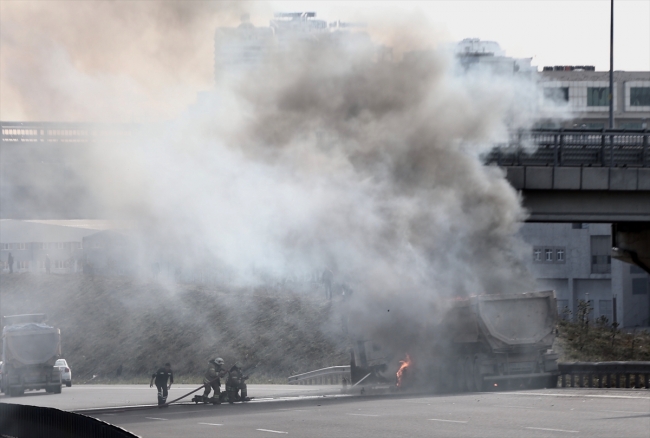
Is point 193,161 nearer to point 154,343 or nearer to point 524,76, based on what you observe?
point 524,76

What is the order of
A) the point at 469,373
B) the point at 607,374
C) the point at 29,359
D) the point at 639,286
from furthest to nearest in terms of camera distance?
the point at 639,286 → the point at 29,359 → the point at 469,373 → the point at 607,374

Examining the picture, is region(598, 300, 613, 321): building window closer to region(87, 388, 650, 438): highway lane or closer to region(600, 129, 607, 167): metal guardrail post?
region(600, 129, 607, 167): metal guardrail post

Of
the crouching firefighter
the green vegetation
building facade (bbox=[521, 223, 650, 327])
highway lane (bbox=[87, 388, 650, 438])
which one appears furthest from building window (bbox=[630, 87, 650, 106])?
the crouching firefighter

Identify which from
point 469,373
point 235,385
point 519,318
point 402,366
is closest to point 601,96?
point 402,366

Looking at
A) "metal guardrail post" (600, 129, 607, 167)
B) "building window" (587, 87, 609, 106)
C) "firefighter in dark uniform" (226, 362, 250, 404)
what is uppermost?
"building window" (587, 87, 609, 106)

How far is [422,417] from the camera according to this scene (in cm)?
2027

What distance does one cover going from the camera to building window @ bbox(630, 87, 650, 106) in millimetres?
77438

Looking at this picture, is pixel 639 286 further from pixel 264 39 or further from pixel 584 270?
pixel 264 39

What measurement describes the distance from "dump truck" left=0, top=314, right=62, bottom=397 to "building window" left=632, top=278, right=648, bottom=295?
1666 inches

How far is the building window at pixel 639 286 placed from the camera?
2707 inches

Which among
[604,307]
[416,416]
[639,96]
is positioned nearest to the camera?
[416,416]

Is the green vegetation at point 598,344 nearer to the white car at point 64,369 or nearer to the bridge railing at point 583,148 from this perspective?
the bridge railing at point 583,148

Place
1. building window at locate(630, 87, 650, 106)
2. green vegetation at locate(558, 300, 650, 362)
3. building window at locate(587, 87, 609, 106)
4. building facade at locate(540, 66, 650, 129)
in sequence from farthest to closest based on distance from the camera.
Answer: building window at locate(630, 87, 650, 106), building window at locate(587, 87, 609, 106), building facade at locate(540, 66, 650, 129), green vegetation at locate(558, 300, 650, 362)

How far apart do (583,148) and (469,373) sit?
8288 mm
